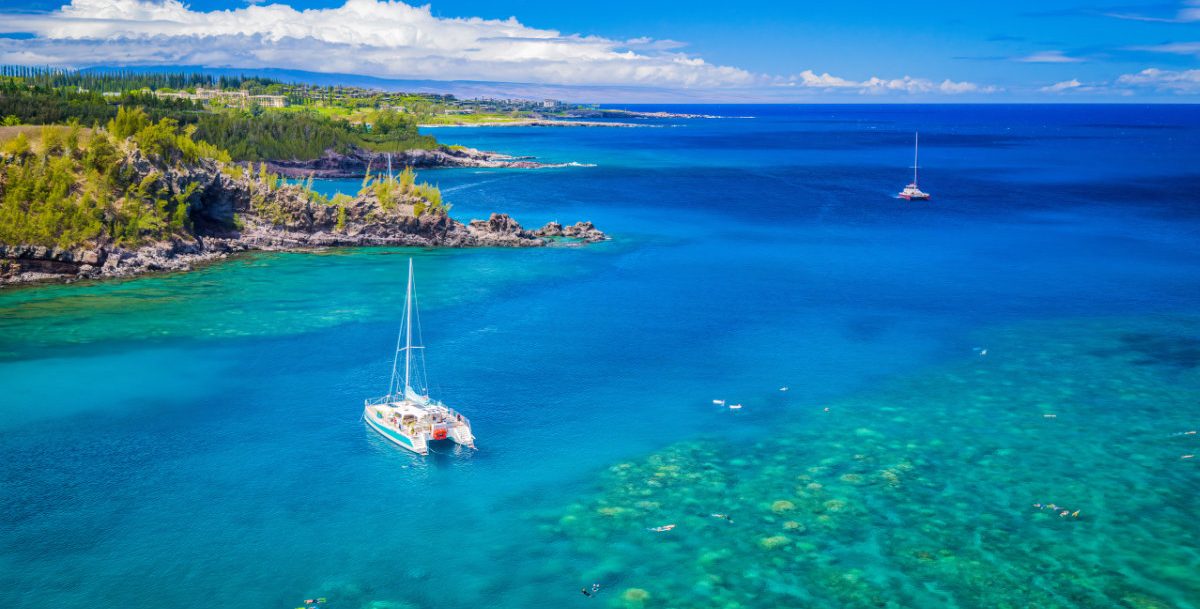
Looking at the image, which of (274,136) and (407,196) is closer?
(407,196)

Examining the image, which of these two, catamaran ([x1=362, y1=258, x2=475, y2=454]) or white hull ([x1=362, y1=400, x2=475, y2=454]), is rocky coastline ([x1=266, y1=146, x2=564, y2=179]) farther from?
white hull ([x1=362, y1=400, x2=475, y2=454])

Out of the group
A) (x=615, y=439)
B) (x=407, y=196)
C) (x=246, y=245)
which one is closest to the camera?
(x=615, y=439)

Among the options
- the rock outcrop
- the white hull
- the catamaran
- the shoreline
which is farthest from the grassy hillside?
the rock outcrop

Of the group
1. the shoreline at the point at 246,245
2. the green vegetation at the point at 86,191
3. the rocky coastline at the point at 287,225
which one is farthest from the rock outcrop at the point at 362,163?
the green vegetation at the point at 86,191

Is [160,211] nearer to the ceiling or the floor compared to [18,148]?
nearer to the floor

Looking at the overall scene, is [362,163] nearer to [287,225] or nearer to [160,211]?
[287,225]

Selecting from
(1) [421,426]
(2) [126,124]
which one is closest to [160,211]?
(2) [126,124]

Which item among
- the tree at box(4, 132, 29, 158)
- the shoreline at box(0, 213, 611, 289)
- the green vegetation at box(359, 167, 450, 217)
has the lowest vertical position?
the shoreline at box(0, 213, 611, 289)
